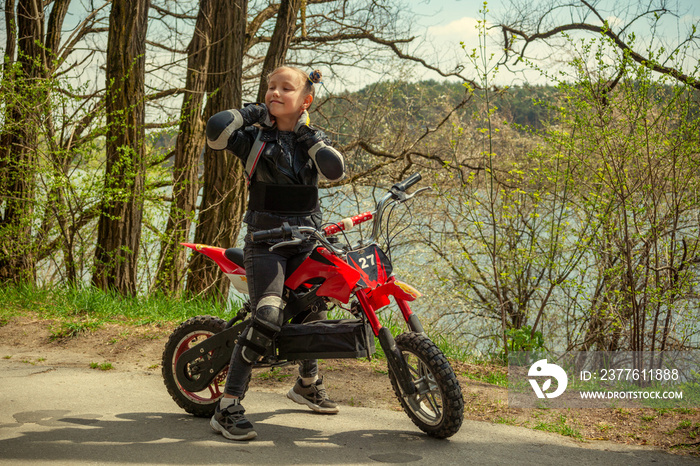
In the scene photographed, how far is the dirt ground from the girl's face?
6.97 feet

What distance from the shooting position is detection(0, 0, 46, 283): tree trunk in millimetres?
7484

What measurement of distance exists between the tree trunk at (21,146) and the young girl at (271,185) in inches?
193

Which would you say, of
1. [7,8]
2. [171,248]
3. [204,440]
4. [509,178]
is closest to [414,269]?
[509,178]

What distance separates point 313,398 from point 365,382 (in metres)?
0.89

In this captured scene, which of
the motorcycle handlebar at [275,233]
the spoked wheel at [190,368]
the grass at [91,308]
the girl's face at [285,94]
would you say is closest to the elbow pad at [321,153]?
the girl's face at [285,94]

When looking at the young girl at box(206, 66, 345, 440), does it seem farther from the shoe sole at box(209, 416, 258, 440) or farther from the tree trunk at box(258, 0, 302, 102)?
the tree trunk at box(258, 0, 302, 102)

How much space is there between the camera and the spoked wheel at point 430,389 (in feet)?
11.1

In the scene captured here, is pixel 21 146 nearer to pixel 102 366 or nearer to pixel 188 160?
pixel 188 160

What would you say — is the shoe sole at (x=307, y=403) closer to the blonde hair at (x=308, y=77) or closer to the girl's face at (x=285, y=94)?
the girl's face at (x=285, y=94)

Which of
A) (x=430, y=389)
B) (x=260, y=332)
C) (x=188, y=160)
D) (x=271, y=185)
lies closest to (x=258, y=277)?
(x=260, y=332)

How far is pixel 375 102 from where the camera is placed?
12031mm

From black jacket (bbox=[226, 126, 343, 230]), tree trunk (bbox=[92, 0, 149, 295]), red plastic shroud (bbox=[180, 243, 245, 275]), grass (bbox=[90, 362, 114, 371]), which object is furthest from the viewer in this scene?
tree trunk (bbox=[92, 0, 149, 295])

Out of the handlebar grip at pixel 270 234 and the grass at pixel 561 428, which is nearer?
the handlebar grip at pixel 270 234

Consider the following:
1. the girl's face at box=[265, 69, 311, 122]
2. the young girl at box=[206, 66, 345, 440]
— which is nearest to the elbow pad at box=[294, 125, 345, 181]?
the young girl at box=[206, 66, 345, 440]
